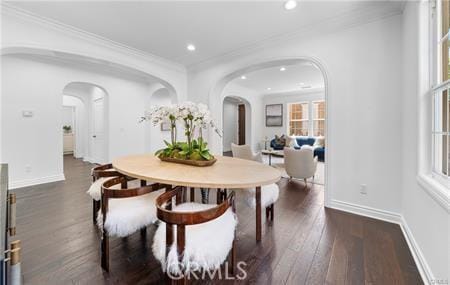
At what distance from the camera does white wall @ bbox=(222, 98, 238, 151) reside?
9.31 meters

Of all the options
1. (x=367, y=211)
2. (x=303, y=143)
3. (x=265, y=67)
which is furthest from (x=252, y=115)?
(x=367, y=211)

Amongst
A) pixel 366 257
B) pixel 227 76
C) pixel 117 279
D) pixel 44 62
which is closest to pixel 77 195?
pixel 117 279

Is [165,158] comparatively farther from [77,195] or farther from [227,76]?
[227,76]

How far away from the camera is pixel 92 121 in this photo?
6410mm

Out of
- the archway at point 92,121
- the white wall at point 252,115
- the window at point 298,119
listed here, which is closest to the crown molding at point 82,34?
the archway at point 92,121

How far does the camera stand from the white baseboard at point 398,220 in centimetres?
151

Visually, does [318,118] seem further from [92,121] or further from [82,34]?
[92,121]

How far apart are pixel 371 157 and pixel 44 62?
605 centimetres

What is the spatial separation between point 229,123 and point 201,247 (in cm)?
866

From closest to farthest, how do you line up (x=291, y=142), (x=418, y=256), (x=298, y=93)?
(x=418, y=256), (x=291, y=142), (x=298, y=93)

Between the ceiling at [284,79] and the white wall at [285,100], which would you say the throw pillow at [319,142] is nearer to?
the white wall at [285,100]

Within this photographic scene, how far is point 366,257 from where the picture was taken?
174 cm

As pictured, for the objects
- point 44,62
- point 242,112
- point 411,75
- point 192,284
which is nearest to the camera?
point 192,284

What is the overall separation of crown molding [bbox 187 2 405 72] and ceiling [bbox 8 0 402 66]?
2 centimetres
